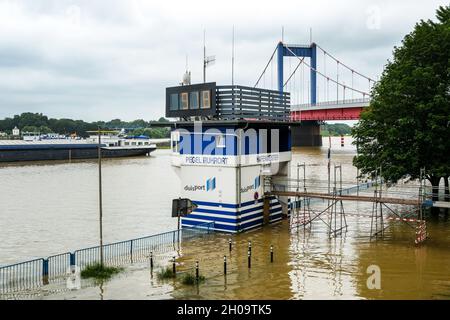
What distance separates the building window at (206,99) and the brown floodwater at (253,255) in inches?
319

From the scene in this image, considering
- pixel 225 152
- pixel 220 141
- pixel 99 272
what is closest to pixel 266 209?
pixel 225 152

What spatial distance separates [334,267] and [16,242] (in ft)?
66.8

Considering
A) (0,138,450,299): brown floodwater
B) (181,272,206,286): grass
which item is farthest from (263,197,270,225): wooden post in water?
(181,272,206,286): grass

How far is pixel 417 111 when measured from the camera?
1297 inches

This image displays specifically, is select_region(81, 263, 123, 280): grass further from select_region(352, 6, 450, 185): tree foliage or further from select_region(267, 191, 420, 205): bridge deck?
select_region(352, 6, 450, 185): tree foliage

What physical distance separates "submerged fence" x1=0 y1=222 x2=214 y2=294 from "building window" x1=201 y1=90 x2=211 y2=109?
7376 millimetres

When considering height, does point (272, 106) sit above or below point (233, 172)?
above

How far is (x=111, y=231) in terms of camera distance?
35281 millimetres

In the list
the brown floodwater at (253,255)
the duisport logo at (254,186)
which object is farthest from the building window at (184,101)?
the brown floodwater at (253,255)

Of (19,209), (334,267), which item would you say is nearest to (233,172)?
(334,267)

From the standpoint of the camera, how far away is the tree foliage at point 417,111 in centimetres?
3228

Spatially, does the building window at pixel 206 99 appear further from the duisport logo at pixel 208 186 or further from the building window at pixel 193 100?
the duisport logo at pixel 208 186

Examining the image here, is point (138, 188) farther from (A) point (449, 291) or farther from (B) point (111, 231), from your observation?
(A) point (449, 291)
